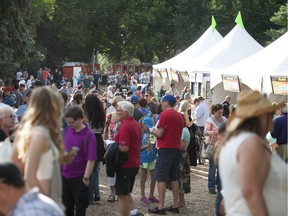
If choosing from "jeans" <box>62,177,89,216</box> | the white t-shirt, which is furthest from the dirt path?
the white t-shirt

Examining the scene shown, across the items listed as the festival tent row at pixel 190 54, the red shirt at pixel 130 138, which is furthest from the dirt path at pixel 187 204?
the festival tent row at pixel 190 54

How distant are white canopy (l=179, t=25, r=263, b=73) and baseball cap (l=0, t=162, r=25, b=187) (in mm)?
21838

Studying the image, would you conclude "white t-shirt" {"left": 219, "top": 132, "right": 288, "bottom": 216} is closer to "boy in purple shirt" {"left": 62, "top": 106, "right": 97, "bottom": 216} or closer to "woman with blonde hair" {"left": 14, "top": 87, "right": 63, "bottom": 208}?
"woman with blonde hair" {"left": 14, "top": 87, "right": 63, "bottom": 208}

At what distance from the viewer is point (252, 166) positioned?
12.3 feet

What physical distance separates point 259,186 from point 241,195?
175 millimetres

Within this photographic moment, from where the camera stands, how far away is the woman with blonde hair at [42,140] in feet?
15.6

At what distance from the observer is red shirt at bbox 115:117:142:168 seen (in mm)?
8211

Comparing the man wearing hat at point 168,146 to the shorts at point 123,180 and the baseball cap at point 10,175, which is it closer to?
the shorts at point 123,180

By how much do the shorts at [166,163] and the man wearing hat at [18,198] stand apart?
6098mm

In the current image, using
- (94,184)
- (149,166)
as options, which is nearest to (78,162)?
(94,184)

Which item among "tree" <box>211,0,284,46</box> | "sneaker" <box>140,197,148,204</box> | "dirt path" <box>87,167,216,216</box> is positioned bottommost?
"dirt path" <box>87,167,216,216</box>

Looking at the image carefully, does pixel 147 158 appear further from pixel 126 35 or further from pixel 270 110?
pixel 126 35

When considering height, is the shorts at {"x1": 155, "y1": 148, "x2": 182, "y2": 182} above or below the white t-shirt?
below

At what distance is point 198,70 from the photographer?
83.8 ft
